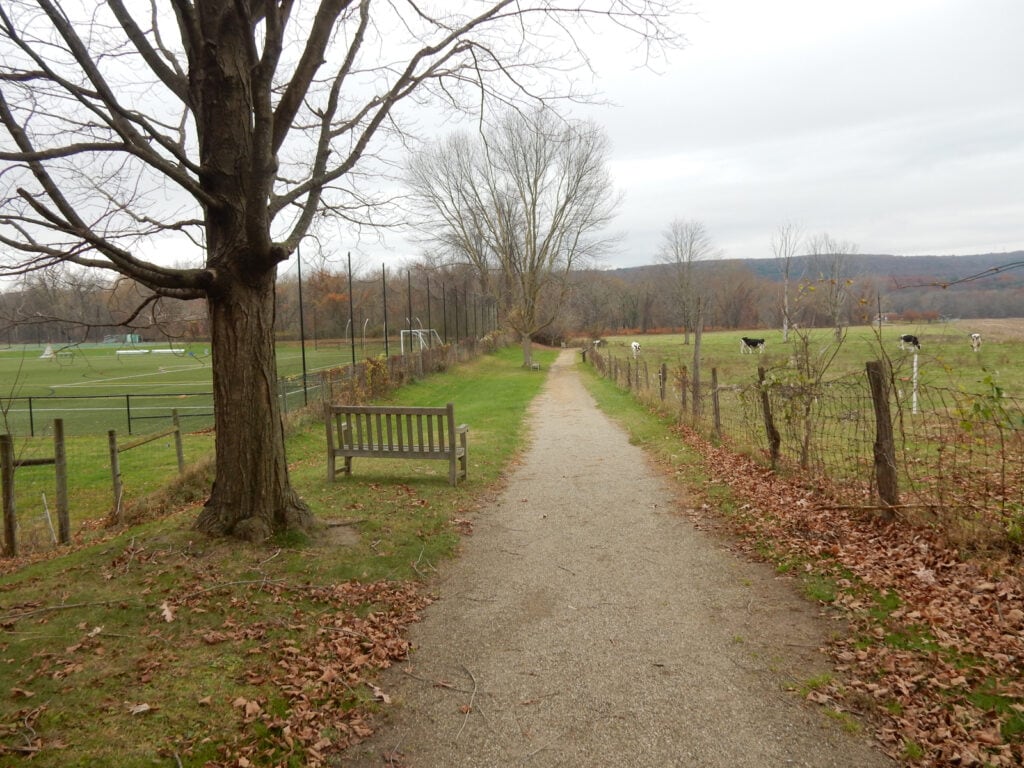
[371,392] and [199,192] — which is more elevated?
[199,192]

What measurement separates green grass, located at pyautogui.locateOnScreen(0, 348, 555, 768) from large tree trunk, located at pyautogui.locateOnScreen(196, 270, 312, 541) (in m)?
0.25

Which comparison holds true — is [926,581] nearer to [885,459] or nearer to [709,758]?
[885,459]

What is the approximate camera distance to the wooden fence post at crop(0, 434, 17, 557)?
281 inches

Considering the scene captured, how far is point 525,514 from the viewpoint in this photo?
25.6 feet

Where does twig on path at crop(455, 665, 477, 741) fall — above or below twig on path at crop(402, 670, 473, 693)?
above

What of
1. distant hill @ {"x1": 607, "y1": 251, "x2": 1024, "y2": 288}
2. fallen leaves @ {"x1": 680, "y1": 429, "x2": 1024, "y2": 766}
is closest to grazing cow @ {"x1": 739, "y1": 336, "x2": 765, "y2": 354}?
distant hill @ {"x1": 607, "y1": 251, "x2": 1024, "y2": 288}

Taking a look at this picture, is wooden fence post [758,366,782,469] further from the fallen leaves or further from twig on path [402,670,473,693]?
twig on path [402,670,473,693]

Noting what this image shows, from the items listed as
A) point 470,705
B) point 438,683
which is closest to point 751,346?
point 438,683

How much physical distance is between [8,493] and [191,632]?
4836 mm

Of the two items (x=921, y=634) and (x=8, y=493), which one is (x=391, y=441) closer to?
(x=8, y=493)

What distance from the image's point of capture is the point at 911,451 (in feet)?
31.3

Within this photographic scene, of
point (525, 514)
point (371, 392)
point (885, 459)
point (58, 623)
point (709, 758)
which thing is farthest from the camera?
point (371, 392)

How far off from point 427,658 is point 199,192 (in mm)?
3857

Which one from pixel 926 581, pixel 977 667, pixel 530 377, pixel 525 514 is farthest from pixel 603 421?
pixel 530 377
